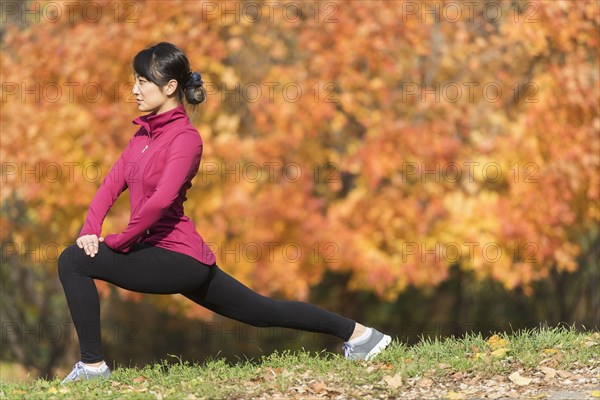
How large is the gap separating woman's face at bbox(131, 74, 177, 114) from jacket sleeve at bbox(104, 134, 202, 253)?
23 centimetres

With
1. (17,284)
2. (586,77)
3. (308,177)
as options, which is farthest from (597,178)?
(17,284)

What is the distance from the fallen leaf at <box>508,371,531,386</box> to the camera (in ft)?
15.8

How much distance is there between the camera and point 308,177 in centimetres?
973

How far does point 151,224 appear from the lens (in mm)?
4637

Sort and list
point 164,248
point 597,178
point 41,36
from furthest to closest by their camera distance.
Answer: point 41,36 → point 597,178 → point 164,248

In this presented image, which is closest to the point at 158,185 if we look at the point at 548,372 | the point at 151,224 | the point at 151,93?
the point at 151,224

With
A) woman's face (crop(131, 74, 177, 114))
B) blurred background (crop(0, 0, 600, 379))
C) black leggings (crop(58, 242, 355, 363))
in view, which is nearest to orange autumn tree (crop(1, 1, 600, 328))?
blurred background (crop(0, 0, 600, 379))

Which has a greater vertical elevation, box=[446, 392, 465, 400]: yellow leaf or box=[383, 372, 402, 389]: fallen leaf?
box=[383, 372, 402, 389]: fallen leaf

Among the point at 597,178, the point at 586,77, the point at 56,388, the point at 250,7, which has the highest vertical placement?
the point at 250,7

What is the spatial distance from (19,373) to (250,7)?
7101mm

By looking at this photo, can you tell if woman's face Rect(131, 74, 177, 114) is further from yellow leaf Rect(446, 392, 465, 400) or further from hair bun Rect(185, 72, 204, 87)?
yellow leaf Rect(446, 392, 465, 400)

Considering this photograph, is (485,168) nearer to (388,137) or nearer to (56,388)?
(388,137)

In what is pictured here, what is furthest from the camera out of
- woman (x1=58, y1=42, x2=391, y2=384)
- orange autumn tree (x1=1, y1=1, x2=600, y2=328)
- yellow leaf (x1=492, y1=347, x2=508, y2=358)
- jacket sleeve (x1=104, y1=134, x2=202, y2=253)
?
orange autumn tree (x1=1, y1=1, x2=600, y2=328)

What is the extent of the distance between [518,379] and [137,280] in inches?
81.0
